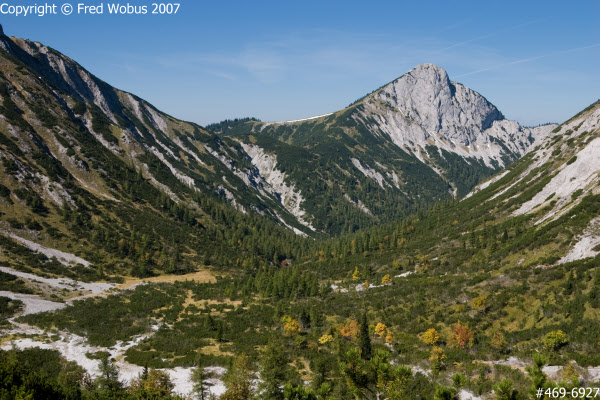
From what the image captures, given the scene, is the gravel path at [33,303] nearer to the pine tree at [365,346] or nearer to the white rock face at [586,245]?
the pine tree at [365,346]

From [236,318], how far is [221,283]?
38.7 meters

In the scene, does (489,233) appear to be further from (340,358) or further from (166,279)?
(166,279)

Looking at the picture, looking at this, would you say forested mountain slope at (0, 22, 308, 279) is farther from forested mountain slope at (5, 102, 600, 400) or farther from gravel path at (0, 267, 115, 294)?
forested mountain slope at (5, 102, 600, 400)

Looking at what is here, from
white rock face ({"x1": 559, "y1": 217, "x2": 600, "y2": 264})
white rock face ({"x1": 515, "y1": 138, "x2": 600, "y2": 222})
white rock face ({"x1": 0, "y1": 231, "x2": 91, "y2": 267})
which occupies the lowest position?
white rock face ({"x1": 559, "y1": 217, "x2": 600, "y2": 264})

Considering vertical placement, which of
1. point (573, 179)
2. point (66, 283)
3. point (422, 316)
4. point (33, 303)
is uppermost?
point (573, 179)

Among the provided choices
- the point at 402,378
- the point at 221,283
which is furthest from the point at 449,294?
the point at 221,283

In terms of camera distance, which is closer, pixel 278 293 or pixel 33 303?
pixel 33 303

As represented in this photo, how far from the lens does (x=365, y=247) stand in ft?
552

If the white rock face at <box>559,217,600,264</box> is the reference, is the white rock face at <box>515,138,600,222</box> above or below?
above

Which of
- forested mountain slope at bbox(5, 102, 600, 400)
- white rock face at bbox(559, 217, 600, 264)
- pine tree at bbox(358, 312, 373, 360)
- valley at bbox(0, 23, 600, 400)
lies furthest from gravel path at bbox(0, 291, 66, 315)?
white rock face at bbox(559, 217, 600, 264)

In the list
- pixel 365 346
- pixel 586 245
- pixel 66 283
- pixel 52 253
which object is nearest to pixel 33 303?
pixel 66 283

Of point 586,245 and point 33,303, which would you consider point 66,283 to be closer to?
point 33,303

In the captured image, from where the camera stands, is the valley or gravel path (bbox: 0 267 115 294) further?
gravel path (bbox: 0 267 115 294)

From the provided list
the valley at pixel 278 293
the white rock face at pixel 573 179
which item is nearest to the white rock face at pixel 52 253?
the valley at pixel 278 293
